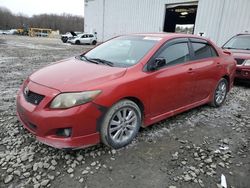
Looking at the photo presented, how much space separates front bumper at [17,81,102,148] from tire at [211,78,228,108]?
3.07 meters

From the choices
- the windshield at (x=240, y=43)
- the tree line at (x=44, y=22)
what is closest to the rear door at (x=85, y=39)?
the windshield at (x=240, y=43)

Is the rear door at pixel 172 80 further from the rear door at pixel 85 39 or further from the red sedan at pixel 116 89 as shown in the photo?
the rear door at pixel 85 39

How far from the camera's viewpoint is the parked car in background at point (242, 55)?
641 centimetres

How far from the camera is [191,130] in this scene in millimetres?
3680

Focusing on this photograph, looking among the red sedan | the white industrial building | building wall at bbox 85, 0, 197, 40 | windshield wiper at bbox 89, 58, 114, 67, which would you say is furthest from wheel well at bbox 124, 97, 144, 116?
building wall at bbox 85, 0, 197, 40

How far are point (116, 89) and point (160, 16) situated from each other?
53.5ft

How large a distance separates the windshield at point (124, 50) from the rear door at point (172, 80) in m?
0.24

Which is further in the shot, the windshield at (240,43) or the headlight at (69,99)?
the windshield at (240,43)

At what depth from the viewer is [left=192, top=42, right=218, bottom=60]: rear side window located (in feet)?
13.3

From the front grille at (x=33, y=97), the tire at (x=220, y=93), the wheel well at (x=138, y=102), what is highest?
the front grille at (x=33, y=97)

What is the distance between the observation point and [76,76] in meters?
2.80

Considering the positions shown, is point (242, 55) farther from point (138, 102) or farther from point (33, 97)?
point (33, 97)

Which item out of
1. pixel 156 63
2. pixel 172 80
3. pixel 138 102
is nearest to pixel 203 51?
pixel 172 80

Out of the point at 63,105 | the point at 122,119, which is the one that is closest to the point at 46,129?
the point at 63,105
